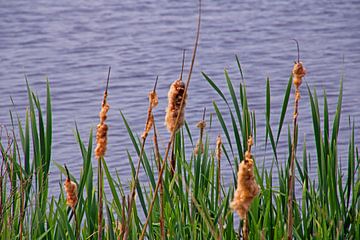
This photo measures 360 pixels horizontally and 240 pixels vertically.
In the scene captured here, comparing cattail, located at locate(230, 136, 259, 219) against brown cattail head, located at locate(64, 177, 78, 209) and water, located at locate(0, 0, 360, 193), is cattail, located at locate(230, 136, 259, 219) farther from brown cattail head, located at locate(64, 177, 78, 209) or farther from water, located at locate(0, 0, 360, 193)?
water, located at locate(0, 0, 360, 193)

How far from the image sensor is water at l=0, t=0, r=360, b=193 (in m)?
5.66

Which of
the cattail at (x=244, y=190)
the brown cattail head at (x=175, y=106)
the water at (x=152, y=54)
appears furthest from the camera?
the water at (x=152, y=54)

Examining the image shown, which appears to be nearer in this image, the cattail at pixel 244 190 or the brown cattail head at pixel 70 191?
the cattail at pixel 244 190

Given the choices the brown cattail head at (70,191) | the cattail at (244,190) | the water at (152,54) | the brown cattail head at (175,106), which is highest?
the brown cattail head at (175,106)

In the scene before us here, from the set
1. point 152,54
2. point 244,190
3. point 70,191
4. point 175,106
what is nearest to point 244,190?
point 244,190

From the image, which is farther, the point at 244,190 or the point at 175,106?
the point at 175,106

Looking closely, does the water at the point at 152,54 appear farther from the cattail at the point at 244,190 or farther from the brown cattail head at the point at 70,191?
the cattail at the point at 244,190

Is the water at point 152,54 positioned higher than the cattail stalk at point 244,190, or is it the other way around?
the cattail stalk at point 244,190

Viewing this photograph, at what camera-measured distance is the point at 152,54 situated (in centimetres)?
759

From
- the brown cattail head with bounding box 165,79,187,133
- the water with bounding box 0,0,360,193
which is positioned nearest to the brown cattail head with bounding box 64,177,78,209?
the brown cattail head with bounding box 165,79,187,133

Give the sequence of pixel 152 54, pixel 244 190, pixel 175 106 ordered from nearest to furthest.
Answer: pixel 244 190
pixel 175 106
pixel 152 54

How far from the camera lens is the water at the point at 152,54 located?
5.66 meters

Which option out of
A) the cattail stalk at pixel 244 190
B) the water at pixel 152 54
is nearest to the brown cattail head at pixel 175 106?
the cattail stalk at pixel 244 190

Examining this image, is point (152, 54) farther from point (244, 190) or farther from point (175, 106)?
point (244, 190)
